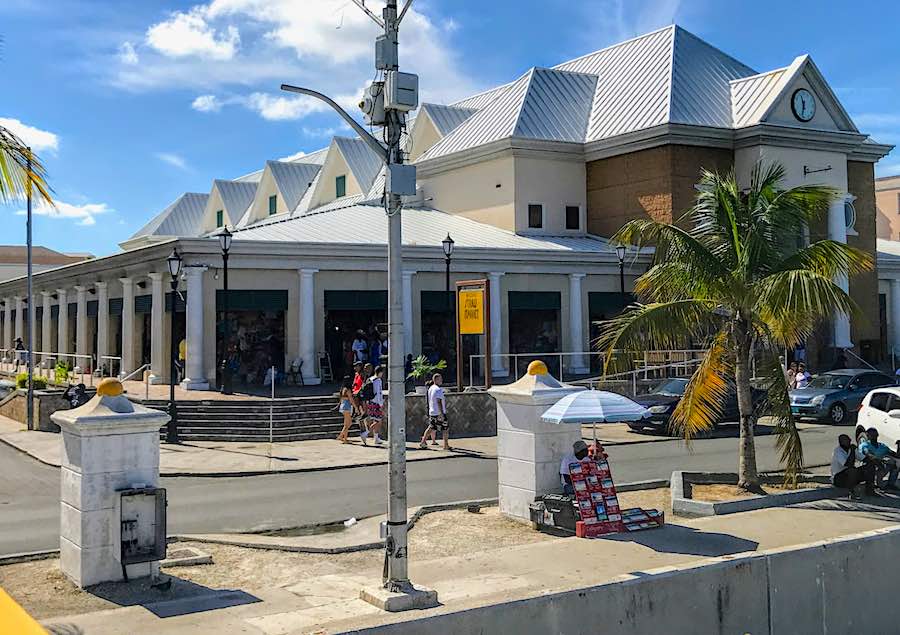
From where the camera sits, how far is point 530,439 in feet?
42.9

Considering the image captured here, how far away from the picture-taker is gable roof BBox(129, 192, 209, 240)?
6134 centimetres

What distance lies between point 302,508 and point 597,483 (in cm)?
541

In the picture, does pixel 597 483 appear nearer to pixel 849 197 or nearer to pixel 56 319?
pixel 849 197

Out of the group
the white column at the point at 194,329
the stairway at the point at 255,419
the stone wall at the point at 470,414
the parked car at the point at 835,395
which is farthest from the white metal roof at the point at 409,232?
the parked car at the point at 835,395

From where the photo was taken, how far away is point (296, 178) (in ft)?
178

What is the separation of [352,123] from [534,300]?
25.8 meters

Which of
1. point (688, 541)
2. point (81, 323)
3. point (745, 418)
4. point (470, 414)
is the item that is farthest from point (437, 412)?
point (81, 323)

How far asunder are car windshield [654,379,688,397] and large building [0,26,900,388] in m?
6.00

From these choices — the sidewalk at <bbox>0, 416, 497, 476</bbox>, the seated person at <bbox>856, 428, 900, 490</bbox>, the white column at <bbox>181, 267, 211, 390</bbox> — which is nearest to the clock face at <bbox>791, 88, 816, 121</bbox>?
the sidewalk at <bbox>0, 416, 497, 476</bbox>

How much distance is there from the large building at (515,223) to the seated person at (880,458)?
48.2 feet

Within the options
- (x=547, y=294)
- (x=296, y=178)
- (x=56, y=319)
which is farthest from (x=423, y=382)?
(x=296, y=178)

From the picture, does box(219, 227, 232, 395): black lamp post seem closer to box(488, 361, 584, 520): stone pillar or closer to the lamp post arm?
box(488, 361, 584, 520): stone pillar

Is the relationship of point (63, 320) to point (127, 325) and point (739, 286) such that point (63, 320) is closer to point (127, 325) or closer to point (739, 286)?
point (127, 325)

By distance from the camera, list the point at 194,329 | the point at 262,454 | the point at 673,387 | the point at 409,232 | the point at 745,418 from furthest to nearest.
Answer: the point at 409,232, the point at 194,329, the point at 673,387, the point at 262,454, the point at 745,418
